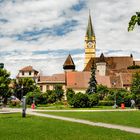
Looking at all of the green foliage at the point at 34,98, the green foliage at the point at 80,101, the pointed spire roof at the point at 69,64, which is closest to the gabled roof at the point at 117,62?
the pointed spire roof at the point at 69,64

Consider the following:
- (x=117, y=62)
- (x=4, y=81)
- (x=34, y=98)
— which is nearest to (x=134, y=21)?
(x=4, y=81)

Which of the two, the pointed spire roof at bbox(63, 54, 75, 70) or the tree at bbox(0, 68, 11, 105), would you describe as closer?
the tree at bbox(0, 68, 11, 105)

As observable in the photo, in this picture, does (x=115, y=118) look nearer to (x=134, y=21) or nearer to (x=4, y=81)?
(x=134, y=21)

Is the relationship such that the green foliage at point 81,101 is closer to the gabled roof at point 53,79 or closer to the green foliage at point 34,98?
the green foliage at point 34,98

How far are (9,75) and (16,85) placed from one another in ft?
95.8

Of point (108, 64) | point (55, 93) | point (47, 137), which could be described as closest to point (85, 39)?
point (108, 64)

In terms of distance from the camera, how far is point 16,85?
10181cm

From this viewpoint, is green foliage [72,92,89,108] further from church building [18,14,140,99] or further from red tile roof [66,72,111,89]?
red tile roof [66,72,111,89]

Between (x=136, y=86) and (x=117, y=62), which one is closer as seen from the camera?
(x=136, y=86)

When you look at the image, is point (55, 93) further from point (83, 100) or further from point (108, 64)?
point (108, 64)

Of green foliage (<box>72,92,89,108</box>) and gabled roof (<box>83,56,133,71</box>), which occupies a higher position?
gabled roof (<box>83,56,133,71</box>)

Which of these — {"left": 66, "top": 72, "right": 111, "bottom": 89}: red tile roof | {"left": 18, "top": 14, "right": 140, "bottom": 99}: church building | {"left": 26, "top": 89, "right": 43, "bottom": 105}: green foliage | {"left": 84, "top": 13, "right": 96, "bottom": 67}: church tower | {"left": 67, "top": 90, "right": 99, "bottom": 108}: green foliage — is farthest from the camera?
{"left": 84, "top": 13, "right": 96, "bottom": 67}: church tower

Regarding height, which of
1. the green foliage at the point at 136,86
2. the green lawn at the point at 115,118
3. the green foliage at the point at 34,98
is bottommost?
the green lawn at the point at 115,118

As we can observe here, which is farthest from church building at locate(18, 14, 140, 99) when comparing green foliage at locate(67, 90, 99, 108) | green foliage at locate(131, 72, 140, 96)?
green foliage at locate(67, 90, 99, 108)
